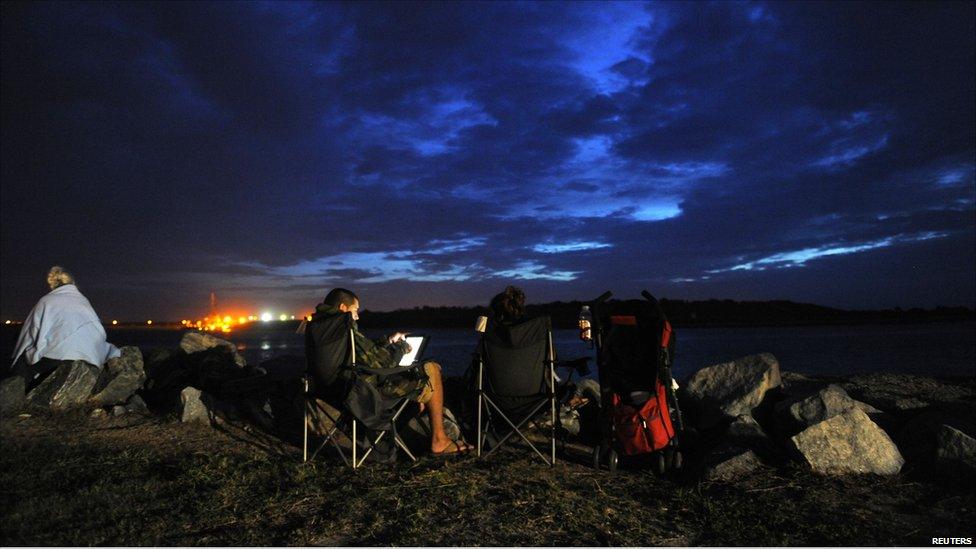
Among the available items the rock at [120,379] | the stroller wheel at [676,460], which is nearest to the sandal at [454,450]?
the stroller wheel at [676,460]

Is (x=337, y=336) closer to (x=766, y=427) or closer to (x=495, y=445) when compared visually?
(x=495, y=445)

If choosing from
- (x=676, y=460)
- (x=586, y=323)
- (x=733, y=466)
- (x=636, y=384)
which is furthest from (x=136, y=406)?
(x=733, y=466)

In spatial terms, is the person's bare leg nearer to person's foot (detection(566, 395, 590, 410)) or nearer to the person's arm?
the person's arm

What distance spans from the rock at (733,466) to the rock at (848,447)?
41 cm

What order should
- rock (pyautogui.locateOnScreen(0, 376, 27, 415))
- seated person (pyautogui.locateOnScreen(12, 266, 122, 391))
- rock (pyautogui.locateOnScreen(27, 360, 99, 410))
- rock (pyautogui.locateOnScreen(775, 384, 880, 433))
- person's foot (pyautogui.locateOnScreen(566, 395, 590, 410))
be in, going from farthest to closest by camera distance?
seated person (pyautogui.locateOnScreen(12, 266, 122, 391)), rock (pyautogui.locateOnScreen(27, 360, 99, 410)), rock (pyautogui.locateOnScreen(0, 376, 27, 415)), person's foot (pyautogui.locateOnScreen(566, 395, 590, 410)), rock (pyautogui.locateOnScreen(775, 384, 880, 433))

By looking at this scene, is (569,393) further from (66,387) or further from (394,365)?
(66,387)

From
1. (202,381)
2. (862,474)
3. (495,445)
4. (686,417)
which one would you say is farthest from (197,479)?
(862,474)

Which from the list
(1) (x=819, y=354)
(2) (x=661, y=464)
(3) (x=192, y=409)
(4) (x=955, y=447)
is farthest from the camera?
(1) (x=819, y=354)

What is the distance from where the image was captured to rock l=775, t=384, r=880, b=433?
17.0 ft

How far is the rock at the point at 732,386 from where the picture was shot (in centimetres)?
607

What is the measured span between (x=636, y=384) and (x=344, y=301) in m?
2.93

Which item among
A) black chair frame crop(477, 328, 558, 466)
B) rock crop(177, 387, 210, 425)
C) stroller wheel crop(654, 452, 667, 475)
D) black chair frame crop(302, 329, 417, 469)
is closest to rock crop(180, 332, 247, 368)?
rock crop(177, 387, 210, 425)

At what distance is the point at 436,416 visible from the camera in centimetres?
566

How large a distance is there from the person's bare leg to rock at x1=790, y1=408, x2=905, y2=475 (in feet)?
10.3
